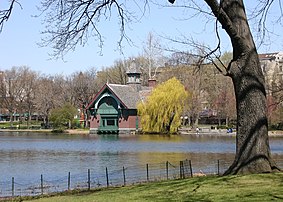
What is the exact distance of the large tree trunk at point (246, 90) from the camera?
12047mm

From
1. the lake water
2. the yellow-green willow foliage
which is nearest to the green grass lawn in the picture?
the lake water

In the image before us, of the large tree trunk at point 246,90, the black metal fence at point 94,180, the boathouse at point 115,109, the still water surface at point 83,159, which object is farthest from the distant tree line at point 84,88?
the large tree trunk at point 246,90

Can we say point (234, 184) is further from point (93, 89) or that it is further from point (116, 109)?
point (93, 89)

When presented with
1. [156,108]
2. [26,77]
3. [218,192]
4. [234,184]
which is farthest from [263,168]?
[26,77]

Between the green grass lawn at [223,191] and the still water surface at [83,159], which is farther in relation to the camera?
the still water surface at [83,159]

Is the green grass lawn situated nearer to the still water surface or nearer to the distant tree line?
the still water surface

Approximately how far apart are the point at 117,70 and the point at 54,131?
1062 inches

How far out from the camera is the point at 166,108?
6594 cm

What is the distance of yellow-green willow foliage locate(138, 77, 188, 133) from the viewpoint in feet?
216

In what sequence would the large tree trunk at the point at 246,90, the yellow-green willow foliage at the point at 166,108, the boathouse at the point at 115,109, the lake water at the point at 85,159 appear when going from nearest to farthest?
the large tree trunk at the point at 246,90, the lake water at the point at 85,159, the yellow-green willow foliage at the point at 166,108, the boathouse at the point at 115,109

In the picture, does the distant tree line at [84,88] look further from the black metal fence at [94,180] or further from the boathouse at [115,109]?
the black metal fence at [94,180]

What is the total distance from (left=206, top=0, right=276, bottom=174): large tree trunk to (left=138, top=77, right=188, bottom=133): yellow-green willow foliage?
53.4m

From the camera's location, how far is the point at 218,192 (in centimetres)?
973

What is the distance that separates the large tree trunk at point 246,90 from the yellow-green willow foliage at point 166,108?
53389 millimetres
